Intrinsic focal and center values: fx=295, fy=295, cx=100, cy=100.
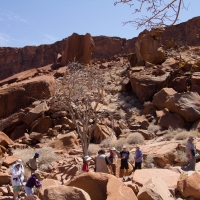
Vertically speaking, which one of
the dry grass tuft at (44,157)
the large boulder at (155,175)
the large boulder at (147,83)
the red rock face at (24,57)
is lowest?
the dry grass tuft at (44,157)

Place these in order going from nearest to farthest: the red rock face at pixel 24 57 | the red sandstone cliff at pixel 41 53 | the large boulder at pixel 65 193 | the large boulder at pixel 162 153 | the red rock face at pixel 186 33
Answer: the large boulder at pixel 65 193
the large boulder at pixel 162 153
the red rock face at pixel 186 33
the red sandstone cliff at pixel 41 53
the red rock face at pixel 24 57

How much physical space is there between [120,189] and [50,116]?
493 inches

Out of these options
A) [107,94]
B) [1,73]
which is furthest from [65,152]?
[1,73]

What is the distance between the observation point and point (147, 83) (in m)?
19.2

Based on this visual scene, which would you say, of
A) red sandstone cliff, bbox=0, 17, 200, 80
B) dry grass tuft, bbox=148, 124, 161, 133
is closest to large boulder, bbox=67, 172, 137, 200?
dry grass tuft, bbox=148, 124, 161, 133

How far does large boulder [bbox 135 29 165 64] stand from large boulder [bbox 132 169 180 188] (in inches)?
670

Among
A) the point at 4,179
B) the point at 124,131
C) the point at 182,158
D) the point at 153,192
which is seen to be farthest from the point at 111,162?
the point at 124,131

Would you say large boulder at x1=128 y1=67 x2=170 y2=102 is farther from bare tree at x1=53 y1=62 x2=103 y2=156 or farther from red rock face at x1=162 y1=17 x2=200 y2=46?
red rock face at x1=162 y1=17 x2=200 y2=46

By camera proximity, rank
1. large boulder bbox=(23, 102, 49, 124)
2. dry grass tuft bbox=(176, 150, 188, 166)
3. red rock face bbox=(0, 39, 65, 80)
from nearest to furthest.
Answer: dry grass tuft bbox=(176, 150, 188, 166) < large boulder bbox=(23, 102, 49, 124) < red rock face bbox=(0, 39, 65, 80)

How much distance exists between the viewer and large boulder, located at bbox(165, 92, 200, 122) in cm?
1446

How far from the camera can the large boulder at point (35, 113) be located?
53.6ft

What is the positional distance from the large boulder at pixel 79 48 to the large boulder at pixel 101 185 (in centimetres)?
2487

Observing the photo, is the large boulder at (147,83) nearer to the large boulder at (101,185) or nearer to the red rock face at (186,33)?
the large boulder at (101,185)

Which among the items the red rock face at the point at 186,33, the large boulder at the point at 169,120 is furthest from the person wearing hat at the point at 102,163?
the red rock face at the point at 186,33
